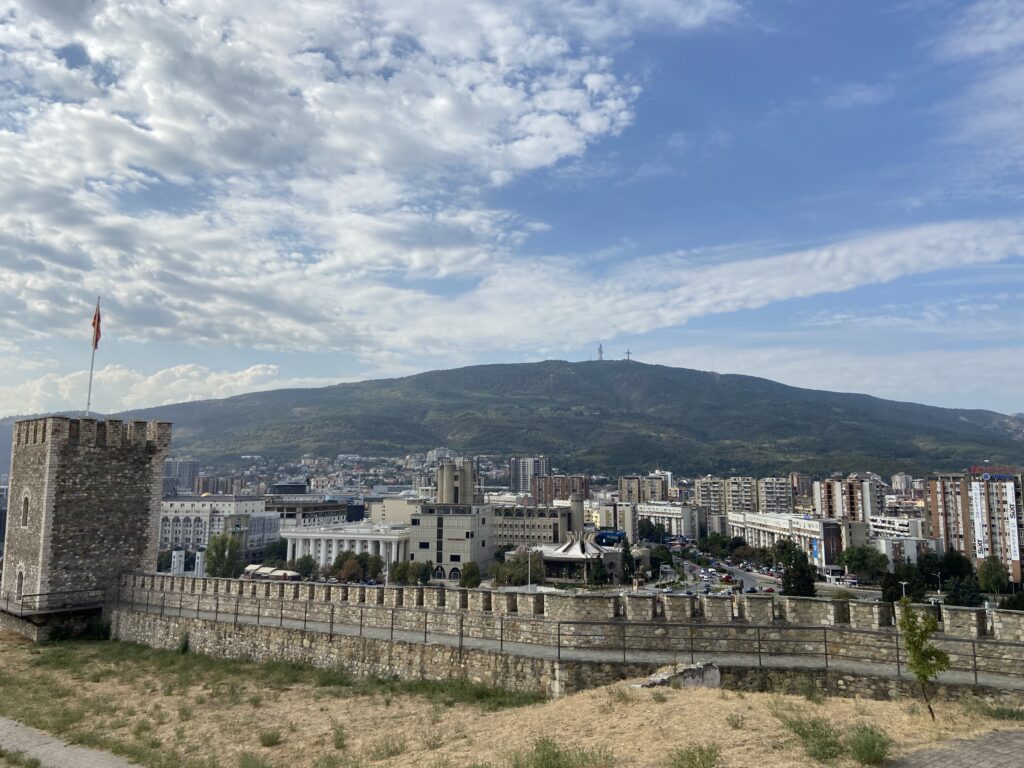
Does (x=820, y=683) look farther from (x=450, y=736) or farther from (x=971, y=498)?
(x=971, y=498)

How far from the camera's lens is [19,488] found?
23.8m

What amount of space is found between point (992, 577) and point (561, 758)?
91763mm

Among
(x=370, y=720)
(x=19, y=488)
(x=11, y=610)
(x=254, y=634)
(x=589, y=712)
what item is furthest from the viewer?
(x=19, y=488)

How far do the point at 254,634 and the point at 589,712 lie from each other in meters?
11.1

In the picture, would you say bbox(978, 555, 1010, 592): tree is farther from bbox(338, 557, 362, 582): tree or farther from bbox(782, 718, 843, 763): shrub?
bbox(782, 718, 843, 763): shrub

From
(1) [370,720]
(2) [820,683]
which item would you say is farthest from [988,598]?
(1) [370,720]

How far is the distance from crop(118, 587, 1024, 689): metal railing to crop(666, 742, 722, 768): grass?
5.03 m

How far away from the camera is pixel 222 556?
70562 millimetres

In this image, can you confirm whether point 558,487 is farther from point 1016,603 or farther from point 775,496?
point 1016,603

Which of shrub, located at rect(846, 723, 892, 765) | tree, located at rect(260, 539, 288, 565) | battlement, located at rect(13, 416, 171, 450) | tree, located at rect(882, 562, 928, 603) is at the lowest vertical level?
tree, located at rect(260, 539, 288, 565)

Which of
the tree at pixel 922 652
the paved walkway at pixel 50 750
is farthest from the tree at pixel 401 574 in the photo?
the tree at pixel 922 652

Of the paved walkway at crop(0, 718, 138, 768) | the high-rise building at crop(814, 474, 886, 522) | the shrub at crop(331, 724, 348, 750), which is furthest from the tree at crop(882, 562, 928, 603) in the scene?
the paved walkway at crop(0, 718, 138, 768)

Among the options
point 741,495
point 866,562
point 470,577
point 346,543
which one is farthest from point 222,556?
point 741,495

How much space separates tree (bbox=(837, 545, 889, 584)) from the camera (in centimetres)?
9250
